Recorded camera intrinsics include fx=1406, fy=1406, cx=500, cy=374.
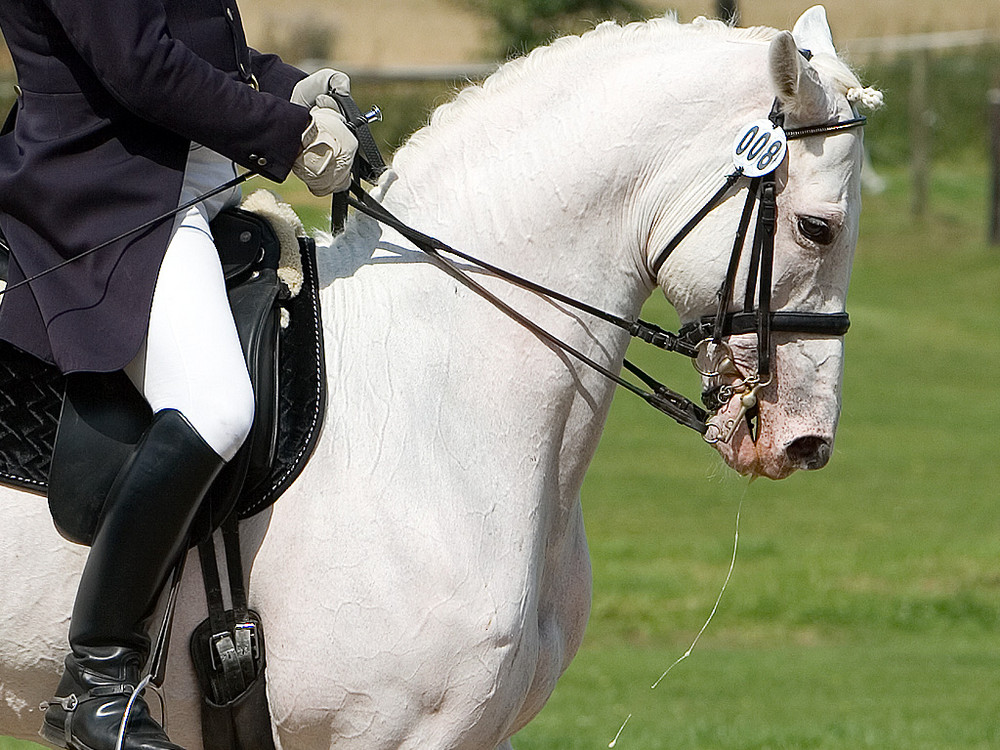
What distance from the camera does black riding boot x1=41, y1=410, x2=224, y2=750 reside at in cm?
302

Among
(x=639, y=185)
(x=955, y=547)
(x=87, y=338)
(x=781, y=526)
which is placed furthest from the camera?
(x=781, y=526)

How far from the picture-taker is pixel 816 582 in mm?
10828

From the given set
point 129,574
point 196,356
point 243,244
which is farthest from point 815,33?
point 129,574

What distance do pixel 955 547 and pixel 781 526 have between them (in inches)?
69.1

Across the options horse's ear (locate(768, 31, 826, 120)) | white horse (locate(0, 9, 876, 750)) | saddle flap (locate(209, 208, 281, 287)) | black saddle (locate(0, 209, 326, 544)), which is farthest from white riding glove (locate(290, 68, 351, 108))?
horse's ear (locate(768, 31, 826, 120))

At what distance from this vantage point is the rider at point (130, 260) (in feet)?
9.90

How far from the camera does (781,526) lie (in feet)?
42.8

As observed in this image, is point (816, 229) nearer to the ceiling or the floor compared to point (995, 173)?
nearer to the floor

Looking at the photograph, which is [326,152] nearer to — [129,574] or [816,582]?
[129,574]

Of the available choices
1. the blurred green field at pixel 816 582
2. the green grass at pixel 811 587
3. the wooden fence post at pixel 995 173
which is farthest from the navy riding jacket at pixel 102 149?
the wooden fence post at pixel 995 173

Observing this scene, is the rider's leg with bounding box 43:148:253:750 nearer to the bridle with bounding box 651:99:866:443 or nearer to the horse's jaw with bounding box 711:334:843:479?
the bridle with bounding box 651:99:866:443

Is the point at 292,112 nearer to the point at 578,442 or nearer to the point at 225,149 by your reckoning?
the point at 225,149

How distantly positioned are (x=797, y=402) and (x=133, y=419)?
1.52 meters

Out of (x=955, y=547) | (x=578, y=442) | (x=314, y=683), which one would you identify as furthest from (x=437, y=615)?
(x=955, y=547)
